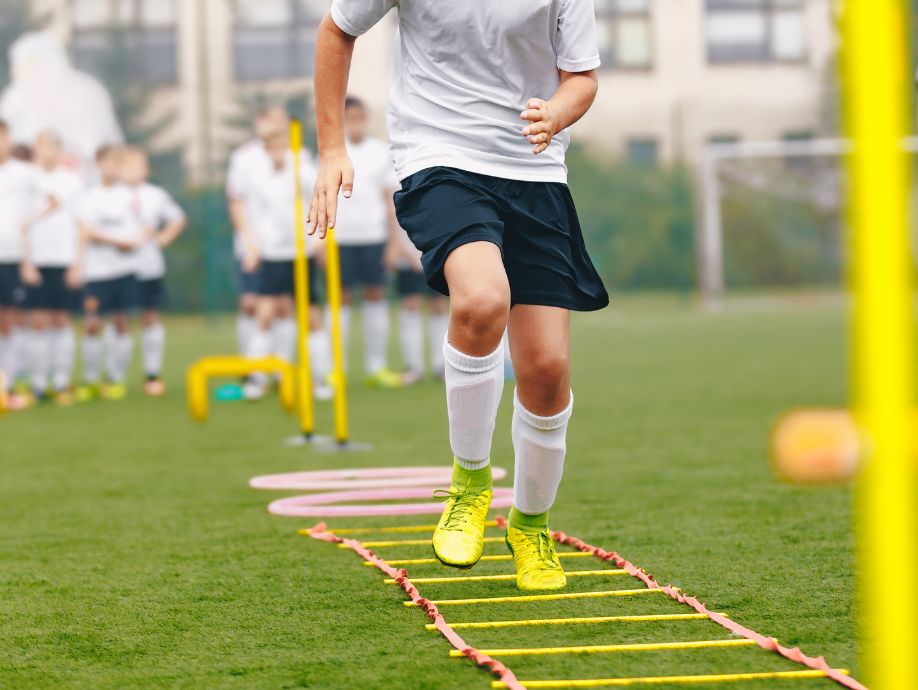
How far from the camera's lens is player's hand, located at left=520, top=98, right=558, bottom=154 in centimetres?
310

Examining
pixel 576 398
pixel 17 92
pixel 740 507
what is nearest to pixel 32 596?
pixel 740 507

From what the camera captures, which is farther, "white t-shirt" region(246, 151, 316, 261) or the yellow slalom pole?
"white t-shirt" region(246, 151, 316, 261)

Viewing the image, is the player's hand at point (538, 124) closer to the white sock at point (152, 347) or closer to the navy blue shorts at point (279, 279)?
the navy blue shorts at point (279, 279)

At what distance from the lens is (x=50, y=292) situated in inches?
432

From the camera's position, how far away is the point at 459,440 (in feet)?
11.5

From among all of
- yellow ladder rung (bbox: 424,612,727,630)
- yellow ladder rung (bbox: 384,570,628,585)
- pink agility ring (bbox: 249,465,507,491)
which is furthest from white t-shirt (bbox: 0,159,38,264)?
yellow ladder rung (bbox: 424,612,727,630)

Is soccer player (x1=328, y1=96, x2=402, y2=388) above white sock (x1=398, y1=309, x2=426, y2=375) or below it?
above

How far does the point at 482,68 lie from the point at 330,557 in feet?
4.50

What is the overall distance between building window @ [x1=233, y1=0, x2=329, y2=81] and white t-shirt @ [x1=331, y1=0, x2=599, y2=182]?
71.9 feet

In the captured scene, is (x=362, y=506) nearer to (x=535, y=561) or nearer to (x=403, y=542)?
(x=403, y=542)

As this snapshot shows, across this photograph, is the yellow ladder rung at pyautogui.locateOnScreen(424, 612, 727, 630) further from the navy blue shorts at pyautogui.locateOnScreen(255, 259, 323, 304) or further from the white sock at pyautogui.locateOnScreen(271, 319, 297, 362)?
the white sock at pyautogui.locateOnScreen(271, 319, 297, 362)

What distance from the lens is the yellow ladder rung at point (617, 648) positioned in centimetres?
274

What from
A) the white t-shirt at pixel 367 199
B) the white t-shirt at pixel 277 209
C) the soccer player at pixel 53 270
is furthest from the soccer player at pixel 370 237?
the soccer player at pixel 53 270

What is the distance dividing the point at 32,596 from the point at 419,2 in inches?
67.1
